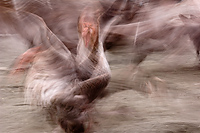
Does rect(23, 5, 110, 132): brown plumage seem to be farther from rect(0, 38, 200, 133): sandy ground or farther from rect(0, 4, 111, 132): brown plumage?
rect(0, 38, 200, 133): sandy ground

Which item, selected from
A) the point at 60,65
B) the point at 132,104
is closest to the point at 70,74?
the point at 60,65

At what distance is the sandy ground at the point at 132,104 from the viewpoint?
1.07 meters

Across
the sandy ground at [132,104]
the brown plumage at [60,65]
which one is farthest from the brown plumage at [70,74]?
the sandy ground at [132,104]

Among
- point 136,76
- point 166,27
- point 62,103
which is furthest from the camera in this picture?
point 136,76

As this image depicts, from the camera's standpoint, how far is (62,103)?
2.73ft

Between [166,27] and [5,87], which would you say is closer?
[166,27]

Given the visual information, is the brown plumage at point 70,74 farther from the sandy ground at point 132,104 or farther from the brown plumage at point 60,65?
the sandy ground at point 132,104

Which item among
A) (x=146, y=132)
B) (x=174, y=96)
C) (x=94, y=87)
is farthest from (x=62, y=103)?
(x=174, y=96)

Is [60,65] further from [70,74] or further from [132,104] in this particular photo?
[132,104]

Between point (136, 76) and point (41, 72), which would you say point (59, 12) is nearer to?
point (41, 72)

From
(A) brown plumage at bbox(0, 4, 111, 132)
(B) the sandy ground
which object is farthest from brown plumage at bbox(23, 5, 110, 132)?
(B) the sandy ground

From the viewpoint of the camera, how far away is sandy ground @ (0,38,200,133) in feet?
3.51

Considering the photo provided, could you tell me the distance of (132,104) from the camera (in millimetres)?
1235

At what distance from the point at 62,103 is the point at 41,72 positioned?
0.10 m
